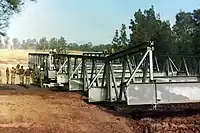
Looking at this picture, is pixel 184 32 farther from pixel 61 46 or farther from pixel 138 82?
pixel 61 46

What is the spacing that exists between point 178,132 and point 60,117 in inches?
130

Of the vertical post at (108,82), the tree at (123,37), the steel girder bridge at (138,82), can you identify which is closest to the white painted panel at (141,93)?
the steel girder bridge at (138,82)

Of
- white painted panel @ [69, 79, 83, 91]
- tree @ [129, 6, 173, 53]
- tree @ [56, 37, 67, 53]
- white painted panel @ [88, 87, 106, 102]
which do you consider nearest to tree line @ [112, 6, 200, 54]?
tree @ [129, 6, 173, 53]

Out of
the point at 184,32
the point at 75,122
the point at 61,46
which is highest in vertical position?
the point at 61,46

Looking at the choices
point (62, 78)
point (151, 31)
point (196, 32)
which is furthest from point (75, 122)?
point (151, 31)

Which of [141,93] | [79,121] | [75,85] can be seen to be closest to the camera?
[141,93]

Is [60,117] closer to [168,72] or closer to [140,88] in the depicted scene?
[140,88]

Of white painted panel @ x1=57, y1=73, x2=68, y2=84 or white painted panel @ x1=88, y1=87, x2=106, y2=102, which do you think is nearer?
white painted panel @ x1=88, y1=87, x2=106, y2=102

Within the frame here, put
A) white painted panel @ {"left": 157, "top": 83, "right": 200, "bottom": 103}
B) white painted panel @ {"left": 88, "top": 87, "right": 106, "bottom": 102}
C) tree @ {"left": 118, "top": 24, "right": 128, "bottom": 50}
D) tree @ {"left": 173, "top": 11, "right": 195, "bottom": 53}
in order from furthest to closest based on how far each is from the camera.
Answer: tree @ {"left": 118, "top": 24, "right": 128, "bottom": 50}
tree @ {"left": 173, "top": 11, "right": 195, "bottom": 53}
white painted panel @ {"left": 88, "top": 87, "right": 106, "bottom": 102}
white painted panel @ {"left": 157, "top": 83, "right": 200, "bottom": 103}

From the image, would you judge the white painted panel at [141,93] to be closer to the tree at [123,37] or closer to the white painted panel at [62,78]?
the white painted panel at [62,78]

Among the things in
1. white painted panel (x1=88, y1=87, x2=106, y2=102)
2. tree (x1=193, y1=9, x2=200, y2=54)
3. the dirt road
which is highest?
tree (x1=193, y1=9, x2=200, y2=54)

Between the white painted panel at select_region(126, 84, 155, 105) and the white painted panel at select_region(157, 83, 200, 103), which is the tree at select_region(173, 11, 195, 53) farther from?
the white painted panel at select_region(126, 84, 155, 105)

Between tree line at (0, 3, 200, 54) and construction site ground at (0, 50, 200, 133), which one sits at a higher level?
tree line at (0, 3, 200, 54)

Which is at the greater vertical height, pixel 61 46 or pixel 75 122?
pixel 61 46
